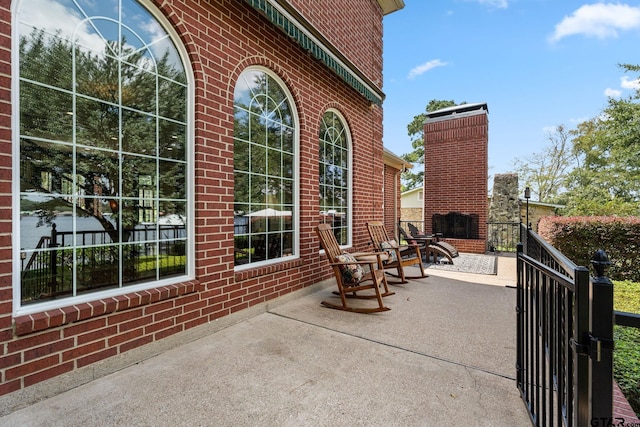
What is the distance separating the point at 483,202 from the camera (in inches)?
363

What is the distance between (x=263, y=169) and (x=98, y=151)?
1.65m

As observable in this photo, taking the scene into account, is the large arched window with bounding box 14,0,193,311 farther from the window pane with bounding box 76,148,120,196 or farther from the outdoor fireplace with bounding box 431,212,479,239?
the outdoor fireplace with bounding box 431,212,479,239

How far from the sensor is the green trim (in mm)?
2967

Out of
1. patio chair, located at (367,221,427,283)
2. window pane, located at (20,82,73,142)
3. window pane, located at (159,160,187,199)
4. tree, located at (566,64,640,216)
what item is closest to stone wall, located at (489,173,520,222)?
tree, located at (566,64,640,216)

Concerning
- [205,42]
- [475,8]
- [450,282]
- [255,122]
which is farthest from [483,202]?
[205,42]

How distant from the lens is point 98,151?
235 cm

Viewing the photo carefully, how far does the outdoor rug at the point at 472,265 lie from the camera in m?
6.22

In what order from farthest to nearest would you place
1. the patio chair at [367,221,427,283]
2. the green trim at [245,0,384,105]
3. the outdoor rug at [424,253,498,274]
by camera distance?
the outdoor rug at [424,253,498,274] < the patio chair at [367,221,427,283] < the green trim at [245,0,384,105]

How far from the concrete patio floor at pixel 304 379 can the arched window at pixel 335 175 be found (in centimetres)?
211

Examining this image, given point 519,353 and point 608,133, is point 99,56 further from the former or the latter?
point 608,133

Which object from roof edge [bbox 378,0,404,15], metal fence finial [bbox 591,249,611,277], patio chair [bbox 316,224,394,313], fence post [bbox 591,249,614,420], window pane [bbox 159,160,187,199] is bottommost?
patio chair [bbox 316,224,394,313]

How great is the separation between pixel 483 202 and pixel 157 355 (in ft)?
31.5

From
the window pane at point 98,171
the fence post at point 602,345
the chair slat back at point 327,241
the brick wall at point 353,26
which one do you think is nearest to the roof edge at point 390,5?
the brick wall at point 353,26

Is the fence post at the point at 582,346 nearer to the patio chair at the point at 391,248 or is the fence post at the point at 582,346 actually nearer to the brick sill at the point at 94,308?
the brick sill at the point at 94,308
